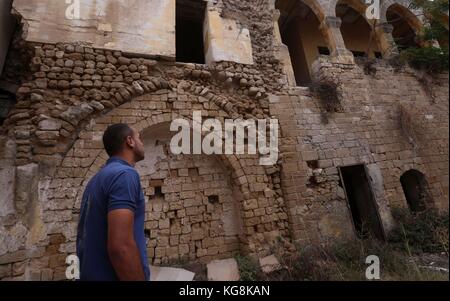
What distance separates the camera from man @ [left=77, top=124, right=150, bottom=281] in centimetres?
157

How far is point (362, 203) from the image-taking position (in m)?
6.15

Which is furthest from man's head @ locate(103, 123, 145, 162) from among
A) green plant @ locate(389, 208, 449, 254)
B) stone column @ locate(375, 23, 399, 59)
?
stone column @ locate(375, 23, 399, 59)

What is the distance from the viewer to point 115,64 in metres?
4.73

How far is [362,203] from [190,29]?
729 cm

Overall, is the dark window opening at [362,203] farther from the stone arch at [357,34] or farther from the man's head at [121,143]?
the stone arch at [357,34]

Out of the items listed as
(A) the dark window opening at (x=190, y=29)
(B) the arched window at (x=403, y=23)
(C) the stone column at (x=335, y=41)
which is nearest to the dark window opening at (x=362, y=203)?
(C) the stone column at (x=335, y=41)

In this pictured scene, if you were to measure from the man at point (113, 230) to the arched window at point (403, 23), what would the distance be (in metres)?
10.4

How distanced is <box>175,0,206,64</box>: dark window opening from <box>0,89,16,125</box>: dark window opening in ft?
14.8

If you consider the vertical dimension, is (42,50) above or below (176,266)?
above

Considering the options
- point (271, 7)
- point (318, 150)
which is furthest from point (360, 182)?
point (271, 7)

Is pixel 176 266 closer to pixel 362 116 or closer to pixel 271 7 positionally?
pixel 362 116

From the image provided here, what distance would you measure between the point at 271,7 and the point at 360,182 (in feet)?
17.7

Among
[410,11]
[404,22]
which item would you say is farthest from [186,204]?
[404,22]

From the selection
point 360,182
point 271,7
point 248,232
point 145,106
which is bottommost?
point 248,232
